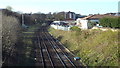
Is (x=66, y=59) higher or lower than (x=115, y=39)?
lower

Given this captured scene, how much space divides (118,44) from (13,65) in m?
7.92

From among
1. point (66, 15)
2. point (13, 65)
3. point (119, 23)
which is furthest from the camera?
point (66, 15)

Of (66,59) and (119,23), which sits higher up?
(119,23)

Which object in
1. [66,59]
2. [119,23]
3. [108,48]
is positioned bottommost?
[66,59]

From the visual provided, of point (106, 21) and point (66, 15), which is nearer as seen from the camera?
point (106, 21)

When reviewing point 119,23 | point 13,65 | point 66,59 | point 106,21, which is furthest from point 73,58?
point 106,21

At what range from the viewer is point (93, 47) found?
65.5ft

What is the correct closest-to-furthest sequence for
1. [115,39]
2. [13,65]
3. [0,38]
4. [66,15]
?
[0,38], [13,65], [115,39], [66,15]

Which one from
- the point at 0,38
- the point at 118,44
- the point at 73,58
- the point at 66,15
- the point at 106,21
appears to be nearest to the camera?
the point at 0,38

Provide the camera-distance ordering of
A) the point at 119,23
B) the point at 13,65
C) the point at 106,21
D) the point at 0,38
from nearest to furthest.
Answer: the point at 0,38 < the point at 13,65 < the point at 119,23 < the point at 106,21

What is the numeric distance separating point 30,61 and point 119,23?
1331 centimetres

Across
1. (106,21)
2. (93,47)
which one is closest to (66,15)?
(106,21)

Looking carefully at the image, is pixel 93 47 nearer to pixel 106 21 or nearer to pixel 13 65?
pixel 13 65

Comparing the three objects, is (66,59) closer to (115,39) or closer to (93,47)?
(93,47)
